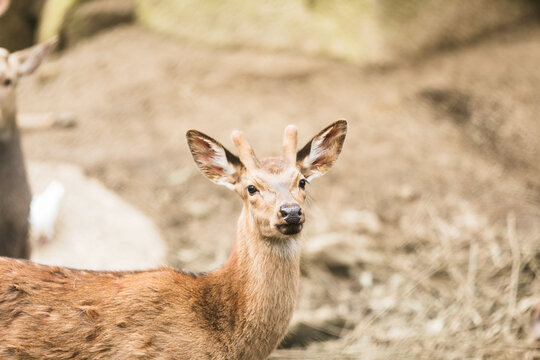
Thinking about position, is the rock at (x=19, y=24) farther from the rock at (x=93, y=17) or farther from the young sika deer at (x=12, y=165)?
the young sika deer at (x=12, y=165)

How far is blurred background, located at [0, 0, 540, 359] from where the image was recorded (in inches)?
242

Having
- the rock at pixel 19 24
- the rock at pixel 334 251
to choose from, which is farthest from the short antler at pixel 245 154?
the rock at pixel 19 24

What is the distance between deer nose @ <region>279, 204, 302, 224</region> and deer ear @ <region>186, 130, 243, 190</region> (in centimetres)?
54

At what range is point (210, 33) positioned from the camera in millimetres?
8750

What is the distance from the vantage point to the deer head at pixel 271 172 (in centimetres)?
356

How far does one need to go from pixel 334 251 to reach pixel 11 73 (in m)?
3.38

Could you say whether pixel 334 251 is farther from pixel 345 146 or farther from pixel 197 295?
pixel 197 295

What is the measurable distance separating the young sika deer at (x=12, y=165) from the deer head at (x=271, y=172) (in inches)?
92.1

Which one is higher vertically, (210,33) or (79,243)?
(210,33)

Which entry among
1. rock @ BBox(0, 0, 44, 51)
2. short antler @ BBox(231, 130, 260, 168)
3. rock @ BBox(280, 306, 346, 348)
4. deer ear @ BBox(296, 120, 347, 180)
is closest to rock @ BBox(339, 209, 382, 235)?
rock @ BBox(280, 306, 346, 348)

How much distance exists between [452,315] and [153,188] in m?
3.35

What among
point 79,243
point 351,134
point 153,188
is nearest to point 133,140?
point 153,188

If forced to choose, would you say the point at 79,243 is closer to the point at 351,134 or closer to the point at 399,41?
the point at 351,134

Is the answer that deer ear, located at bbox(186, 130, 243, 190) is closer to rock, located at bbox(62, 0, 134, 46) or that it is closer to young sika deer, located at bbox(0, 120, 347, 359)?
young sika deer, located at bbox(0, 120, 347, 359)
